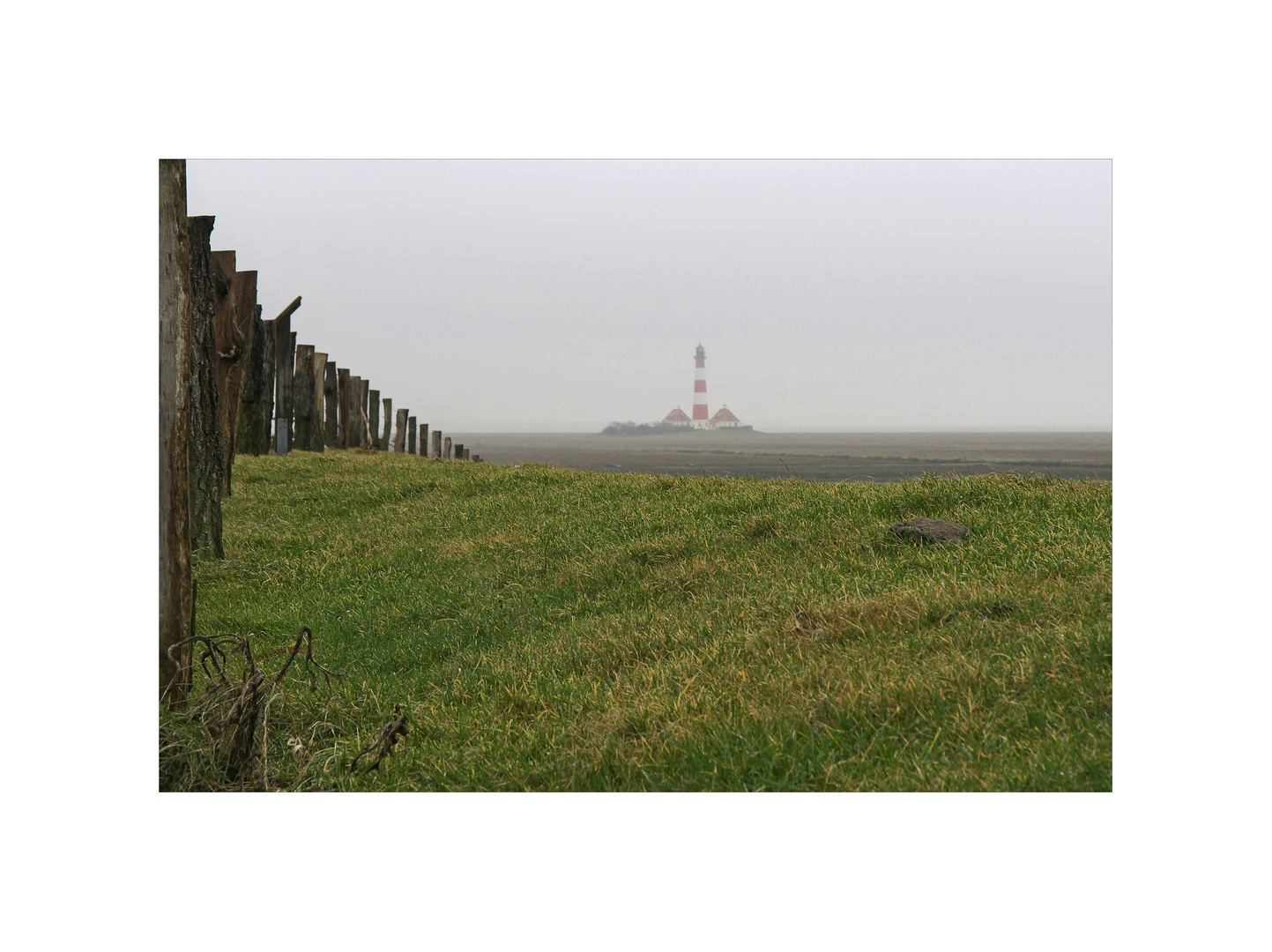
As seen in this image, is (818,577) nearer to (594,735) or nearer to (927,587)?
(927,587)

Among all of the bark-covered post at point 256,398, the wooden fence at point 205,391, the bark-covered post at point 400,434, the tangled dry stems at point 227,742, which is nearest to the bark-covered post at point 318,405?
the wooden fence at point 205,391

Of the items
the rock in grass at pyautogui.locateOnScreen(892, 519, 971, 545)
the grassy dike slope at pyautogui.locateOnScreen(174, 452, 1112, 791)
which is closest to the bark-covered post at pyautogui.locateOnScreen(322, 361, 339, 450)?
the grassy dike slope at pyautogui.locateOnScreen(174, 452, 1112, 791)

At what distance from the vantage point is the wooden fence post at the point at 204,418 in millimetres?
7711

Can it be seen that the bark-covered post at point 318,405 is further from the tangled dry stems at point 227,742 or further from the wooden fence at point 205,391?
the tangled dry stems at point 227,742

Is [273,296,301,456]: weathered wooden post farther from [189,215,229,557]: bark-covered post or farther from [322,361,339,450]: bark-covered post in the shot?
[189,215,229,557]: bark-covered post

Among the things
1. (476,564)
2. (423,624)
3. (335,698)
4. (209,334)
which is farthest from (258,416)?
(335,698)

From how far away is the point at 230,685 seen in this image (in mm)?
4406

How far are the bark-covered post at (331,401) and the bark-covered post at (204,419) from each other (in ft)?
39.9

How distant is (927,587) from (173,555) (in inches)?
151

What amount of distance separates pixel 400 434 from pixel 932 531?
68.0 ft

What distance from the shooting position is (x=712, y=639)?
4852mm

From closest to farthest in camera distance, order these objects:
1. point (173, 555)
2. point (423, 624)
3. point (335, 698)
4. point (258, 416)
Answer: point (173, 555)
point (335, 698)
point (423, 624)
point (258, 416)

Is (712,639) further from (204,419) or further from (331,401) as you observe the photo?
(331,401)

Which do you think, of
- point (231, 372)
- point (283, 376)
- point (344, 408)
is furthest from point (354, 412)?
point (231, 372)
